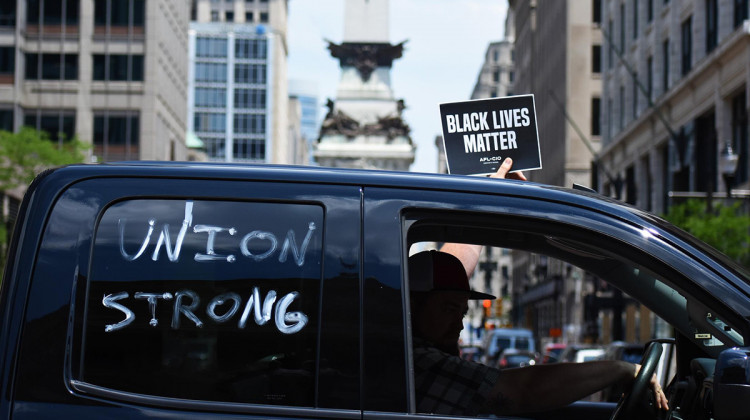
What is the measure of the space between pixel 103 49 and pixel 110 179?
239ft

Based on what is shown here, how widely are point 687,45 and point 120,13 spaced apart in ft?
129

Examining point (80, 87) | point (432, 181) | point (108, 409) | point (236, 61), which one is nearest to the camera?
point (108, 409)

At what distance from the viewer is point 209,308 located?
3.60 metres

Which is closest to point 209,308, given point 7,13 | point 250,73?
point 7,13

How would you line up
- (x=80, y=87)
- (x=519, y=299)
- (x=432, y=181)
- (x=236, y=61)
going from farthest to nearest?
(x=236, y=61) < (x=519, y=299) < (x=80, y=87) < (x=432, y=181)

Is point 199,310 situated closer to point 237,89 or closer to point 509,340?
point 509,340

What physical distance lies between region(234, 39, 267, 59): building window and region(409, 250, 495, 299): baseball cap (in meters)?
151

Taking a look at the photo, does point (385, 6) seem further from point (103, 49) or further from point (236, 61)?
point (236, 61)

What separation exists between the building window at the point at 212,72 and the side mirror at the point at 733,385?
155 m

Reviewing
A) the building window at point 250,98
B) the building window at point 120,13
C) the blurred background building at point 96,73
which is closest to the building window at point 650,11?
the blurred background building at point 96,73

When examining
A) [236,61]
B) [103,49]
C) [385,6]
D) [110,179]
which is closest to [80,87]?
[103,49]

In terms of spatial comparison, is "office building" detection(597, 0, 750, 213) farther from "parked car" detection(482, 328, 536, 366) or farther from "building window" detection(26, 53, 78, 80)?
"building window" detection(26, 53, 78, 80)

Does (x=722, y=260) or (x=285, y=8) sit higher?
(x=285, y=8)

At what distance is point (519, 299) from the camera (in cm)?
9856
